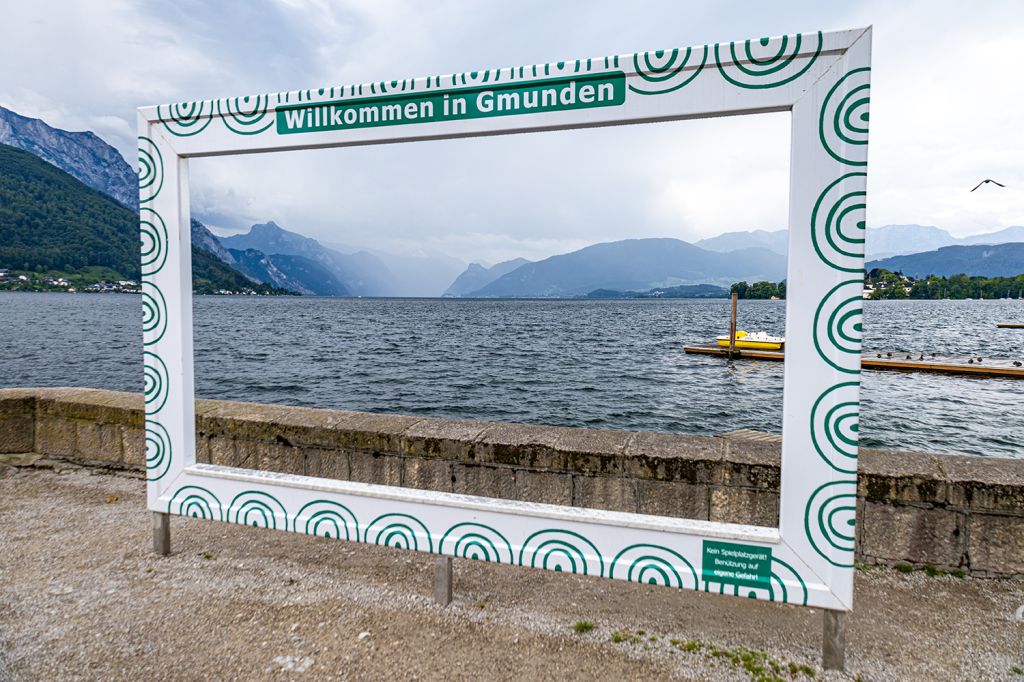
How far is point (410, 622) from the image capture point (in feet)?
10.1

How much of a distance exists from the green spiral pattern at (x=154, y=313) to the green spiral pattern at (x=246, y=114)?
109 centimetres

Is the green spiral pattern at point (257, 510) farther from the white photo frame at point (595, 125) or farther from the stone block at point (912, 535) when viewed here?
the stone block at point (912, 535)

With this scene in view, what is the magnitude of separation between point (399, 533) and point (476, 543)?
1.51 feet

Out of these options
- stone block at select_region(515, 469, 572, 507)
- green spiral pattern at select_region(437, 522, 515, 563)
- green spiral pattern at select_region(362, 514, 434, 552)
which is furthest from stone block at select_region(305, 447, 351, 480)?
green spiral pattern at select_region(437, 522, 515, 563)

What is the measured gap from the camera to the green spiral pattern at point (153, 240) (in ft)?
11.9

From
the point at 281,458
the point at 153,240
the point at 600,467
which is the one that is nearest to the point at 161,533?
the point at 281,458

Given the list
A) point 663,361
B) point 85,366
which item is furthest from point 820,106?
point 85,366

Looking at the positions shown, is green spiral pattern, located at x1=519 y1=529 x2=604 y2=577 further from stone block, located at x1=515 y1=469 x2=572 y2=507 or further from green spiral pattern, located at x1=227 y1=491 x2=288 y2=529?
green spiral pattern, located at x1=227 y1=491 x2=288 y2=529

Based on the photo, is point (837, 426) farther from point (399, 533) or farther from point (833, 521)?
point (399, 533)

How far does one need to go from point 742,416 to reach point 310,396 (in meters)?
20.0

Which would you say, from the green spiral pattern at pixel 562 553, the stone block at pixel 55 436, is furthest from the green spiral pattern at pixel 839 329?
the stone block at pixel 55 436

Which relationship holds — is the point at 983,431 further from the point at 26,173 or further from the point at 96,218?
the point at 26,173

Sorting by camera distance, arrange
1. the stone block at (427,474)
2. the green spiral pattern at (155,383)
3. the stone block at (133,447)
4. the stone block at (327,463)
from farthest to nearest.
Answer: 1. the stone block at (133,447)
2. the stone block at (327,463)
3. the stone block at (427,474)
4. the green spiral pattern at (155,383)

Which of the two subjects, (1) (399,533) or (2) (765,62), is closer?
(2) (765,62)
